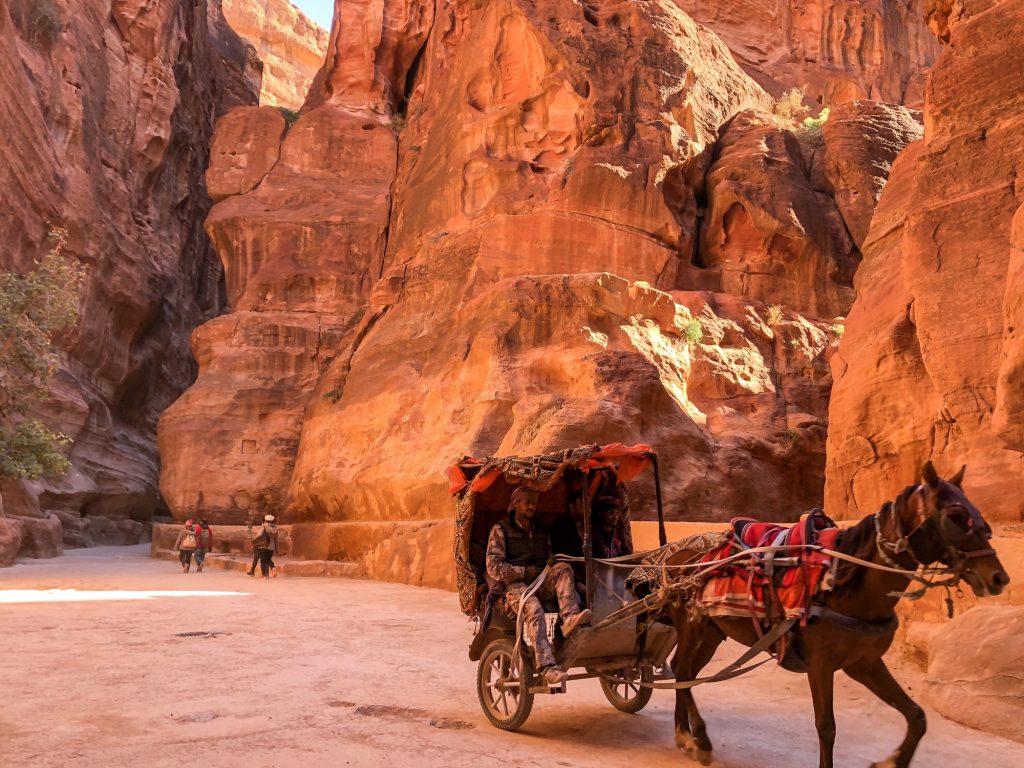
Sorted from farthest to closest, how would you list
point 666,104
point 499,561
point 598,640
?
point 666,104 < point 499,561 < point 598,640

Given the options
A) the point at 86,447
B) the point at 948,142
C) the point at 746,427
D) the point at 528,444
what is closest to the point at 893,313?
the point at 948,142

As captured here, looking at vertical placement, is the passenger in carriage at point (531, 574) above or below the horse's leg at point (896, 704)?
above

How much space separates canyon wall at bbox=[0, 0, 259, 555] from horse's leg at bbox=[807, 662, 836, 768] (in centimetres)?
2522

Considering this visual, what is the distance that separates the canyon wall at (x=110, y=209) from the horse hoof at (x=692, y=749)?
24198 millimetres

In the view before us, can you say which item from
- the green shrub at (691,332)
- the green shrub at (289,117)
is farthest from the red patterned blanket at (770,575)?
the green shrub at (289,117)

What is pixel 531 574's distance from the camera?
654 centimetres

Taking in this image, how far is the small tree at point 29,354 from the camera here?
23.9 metres

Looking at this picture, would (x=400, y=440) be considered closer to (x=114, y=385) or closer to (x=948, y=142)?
(x=948, y=142)

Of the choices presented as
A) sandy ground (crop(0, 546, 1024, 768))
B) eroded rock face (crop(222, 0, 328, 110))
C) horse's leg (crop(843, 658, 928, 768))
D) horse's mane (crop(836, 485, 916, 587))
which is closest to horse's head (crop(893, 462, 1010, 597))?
horse's mane (crop(836, 485, 916, 587))

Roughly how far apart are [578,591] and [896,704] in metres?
2.23

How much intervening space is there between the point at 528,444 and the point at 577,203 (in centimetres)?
833

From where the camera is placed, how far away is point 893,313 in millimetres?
14164

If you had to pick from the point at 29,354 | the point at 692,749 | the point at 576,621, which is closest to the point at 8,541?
the point at 29,354

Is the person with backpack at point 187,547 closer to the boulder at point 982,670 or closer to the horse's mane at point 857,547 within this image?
the boulder at point 982,670
